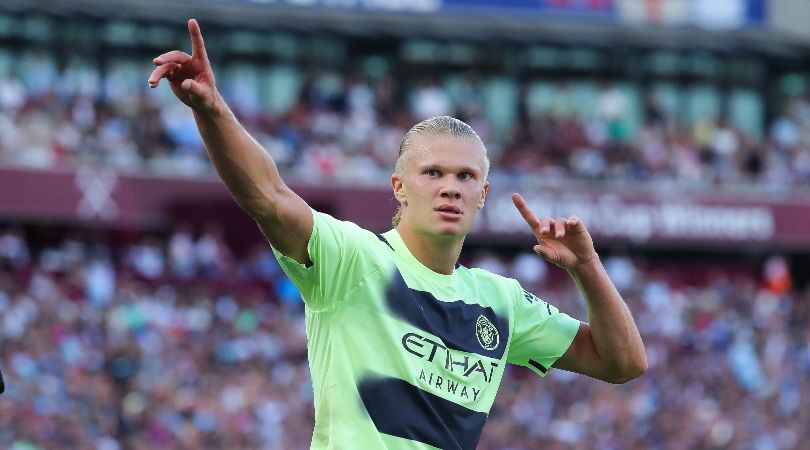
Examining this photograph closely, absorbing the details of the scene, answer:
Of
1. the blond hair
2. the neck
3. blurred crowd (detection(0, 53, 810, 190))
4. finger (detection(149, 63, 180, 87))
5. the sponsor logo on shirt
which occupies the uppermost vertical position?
blurred crowd (detection(0, 53, 810, 190))

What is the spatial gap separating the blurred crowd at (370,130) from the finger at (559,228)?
51.3ft

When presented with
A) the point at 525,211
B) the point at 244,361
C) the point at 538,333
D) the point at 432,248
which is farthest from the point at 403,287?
the point at 244,361

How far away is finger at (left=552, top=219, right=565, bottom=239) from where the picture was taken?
181 inches

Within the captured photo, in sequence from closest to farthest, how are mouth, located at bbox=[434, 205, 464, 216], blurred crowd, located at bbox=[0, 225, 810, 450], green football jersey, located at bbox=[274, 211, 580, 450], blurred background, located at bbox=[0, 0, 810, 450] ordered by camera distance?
green football jersey, located at bbox=[274, 211, 580, 450], mouth, located at bbox=[434, 205, 464, 216], blurred crowd, located at bbox=[0, 225, 810, 450], blurred background, located at bbox=[0, 0, 810, 450]

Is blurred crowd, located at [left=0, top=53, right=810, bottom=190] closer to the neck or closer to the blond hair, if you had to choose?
the blond hair

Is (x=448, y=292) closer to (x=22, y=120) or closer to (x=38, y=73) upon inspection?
(x=22, y=120)

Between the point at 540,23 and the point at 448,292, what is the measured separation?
23.9 metres

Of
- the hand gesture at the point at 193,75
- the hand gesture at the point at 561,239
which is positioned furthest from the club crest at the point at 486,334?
the hand gesture at the point at 193,75

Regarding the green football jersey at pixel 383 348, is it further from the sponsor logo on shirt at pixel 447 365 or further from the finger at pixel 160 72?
the finger at pixel 160 72

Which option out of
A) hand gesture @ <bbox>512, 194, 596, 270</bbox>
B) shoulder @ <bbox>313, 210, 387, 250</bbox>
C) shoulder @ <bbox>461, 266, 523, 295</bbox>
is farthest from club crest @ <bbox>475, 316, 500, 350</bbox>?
shoulder @ <bbox>313, 210, 387, 250</bbox>

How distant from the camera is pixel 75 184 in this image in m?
20.5

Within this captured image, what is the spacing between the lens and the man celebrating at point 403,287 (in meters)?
4.04

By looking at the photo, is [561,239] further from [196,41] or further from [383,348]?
[196,41]

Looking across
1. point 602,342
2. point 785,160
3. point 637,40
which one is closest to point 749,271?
point 785,160
